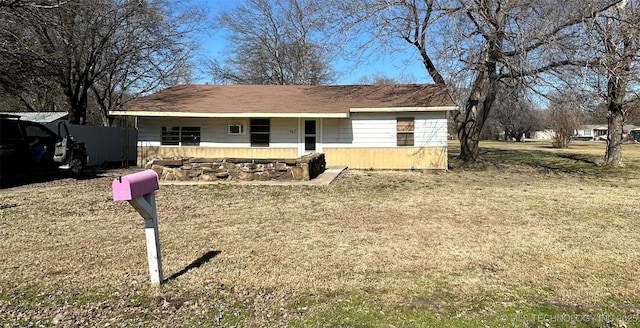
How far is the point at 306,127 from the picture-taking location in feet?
55.5

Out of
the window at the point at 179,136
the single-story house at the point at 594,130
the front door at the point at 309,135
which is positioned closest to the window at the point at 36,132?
the window at the point at 179,136

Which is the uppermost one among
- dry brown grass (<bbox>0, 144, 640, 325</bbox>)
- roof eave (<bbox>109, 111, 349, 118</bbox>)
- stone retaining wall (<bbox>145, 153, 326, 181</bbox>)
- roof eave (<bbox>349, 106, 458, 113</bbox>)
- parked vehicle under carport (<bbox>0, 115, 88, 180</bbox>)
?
roof eave (<bbox>349, 106, 458, 113</bbox>)

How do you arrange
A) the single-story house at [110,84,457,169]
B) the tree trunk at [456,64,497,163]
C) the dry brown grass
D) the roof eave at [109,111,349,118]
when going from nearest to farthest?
the dry brown grass < the roof eave at [109,111,349,118] < the single-story house at [110,84,457,169] < the tree trunk at [456,64,497,163]

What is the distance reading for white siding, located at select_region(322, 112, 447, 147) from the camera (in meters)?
16.0

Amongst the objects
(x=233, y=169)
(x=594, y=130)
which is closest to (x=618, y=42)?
(x=233, y=169)

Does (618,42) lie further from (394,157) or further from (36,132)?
(36,132)

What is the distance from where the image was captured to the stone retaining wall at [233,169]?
11984 mm

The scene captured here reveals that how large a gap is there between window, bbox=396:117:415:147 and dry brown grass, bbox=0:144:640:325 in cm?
626

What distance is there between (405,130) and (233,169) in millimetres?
7179


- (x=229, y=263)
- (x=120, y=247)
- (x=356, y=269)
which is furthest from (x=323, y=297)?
(x=120, y=247)

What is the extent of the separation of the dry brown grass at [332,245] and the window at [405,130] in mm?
6262

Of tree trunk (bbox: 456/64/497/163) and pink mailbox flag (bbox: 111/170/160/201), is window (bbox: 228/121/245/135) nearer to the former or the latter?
tree trunk (bbox: 456/64/497/163)

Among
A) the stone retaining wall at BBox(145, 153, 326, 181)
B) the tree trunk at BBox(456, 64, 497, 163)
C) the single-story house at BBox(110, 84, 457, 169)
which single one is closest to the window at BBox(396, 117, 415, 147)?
the single-story house at BBox(110, 84, 457, 169)

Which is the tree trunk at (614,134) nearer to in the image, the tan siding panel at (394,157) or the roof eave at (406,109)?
the roof eave at (406,109)
